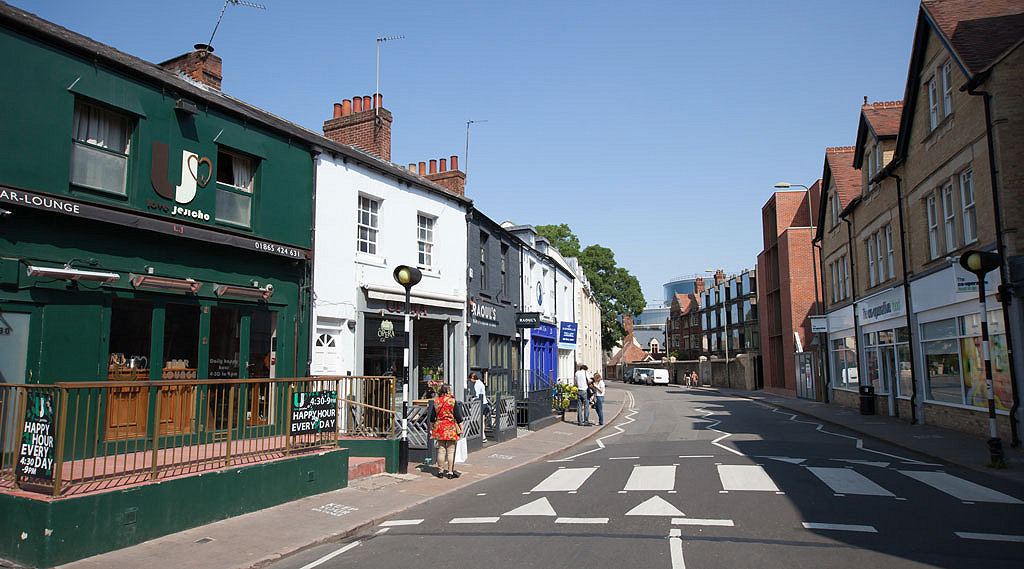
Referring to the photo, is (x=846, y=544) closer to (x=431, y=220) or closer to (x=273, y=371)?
(x=273, y=371)

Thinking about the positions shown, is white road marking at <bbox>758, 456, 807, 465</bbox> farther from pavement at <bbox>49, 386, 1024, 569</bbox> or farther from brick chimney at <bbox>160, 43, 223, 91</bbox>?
brick chimney at <bbox>160, 43, 223, 91</bbox>

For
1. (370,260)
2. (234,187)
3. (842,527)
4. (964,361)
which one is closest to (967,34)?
(964,361)

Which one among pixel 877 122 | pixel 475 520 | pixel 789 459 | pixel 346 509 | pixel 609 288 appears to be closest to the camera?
pixel 475 520

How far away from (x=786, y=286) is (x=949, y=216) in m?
25.2

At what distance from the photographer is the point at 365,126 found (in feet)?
61.3

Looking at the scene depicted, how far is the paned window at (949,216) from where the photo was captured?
58.3 ft

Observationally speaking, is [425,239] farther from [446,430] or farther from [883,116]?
[883,116]

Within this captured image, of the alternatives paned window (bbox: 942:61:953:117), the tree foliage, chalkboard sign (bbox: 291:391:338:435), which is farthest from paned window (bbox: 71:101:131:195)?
the tree foliage

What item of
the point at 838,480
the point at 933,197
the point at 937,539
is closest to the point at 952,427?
the point at 933,197

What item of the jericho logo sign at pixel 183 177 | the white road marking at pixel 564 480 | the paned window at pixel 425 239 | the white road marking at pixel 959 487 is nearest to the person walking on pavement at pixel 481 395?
the paned window at pixel 425 239

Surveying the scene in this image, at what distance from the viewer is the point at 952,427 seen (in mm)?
18156

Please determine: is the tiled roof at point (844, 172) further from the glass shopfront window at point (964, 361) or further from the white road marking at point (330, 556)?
the white road marking at point (330, 556)

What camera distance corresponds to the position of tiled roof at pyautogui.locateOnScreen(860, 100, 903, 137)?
23172 mm

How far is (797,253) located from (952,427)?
25035 mm
